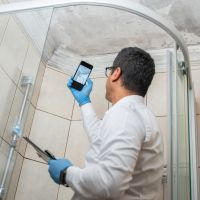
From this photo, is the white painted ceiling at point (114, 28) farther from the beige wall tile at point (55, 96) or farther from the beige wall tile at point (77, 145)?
the beige wall tile at point (77, 145)

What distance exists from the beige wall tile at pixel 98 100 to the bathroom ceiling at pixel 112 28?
226mm

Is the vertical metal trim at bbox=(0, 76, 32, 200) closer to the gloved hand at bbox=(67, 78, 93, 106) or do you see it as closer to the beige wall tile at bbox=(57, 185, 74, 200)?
the gloved hand at bbox=(67, 78, 93, 106)

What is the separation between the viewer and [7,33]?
1548 mm

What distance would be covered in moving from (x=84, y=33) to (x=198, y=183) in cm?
110

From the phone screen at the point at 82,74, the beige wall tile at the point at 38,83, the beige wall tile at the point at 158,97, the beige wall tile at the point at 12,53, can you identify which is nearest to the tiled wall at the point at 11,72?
the beige wall tile at the point at 12,53

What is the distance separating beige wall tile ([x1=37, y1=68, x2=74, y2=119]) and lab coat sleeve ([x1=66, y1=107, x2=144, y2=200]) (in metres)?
1.12

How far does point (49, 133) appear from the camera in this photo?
1884mm

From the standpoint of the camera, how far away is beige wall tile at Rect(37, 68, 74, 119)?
198cm

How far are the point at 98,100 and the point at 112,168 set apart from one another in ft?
3.89

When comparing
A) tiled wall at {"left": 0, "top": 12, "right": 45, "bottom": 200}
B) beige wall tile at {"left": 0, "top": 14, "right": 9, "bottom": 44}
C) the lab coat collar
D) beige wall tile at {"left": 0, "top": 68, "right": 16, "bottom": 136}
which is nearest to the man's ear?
the lab coat collar

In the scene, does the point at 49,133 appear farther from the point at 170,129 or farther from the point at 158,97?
the point at 170,129

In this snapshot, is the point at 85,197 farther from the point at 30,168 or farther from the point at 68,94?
the point at 68,94

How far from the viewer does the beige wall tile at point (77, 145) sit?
182cm

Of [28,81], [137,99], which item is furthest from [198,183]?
[28,81]
